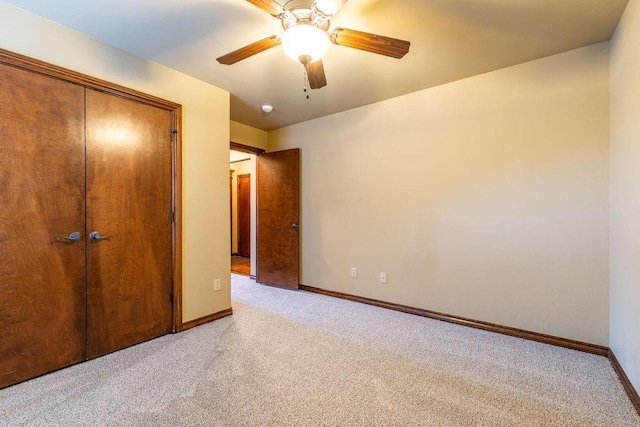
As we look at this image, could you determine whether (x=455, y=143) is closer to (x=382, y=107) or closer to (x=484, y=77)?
(x=484, y=77)

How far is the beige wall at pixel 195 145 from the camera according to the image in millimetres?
2088

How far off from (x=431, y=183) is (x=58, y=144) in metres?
3.14

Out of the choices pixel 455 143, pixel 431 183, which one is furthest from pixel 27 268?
pixel 455 143

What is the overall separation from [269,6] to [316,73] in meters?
0.49

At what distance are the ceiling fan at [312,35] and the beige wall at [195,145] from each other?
1.20m

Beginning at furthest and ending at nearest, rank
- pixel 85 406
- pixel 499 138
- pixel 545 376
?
pixel 499 138, pixel 545 376, pixel 85 406

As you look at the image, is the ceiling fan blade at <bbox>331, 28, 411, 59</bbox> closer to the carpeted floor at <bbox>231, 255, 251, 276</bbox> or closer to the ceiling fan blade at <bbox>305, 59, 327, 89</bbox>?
the ceiling fan blade at <bbox>305, 59, 327, 89</bbox>

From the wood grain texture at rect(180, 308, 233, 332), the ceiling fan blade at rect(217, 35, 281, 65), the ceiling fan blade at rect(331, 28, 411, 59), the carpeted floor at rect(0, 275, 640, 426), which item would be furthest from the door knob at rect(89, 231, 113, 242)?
the ceiling fan blade at rect(331, 28, 411, 59)

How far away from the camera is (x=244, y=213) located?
709cm

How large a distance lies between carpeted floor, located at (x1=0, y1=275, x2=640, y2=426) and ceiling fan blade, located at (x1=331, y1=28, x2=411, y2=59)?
2.04m

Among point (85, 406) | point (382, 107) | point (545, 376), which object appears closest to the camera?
point (85, 406)

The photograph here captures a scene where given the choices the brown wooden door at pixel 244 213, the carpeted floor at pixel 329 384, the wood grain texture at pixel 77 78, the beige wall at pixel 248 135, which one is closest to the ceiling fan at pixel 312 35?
the wood grain texture at pixel 77 78

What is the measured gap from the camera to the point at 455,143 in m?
2.83

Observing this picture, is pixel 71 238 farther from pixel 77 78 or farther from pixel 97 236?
pixel 77 78
